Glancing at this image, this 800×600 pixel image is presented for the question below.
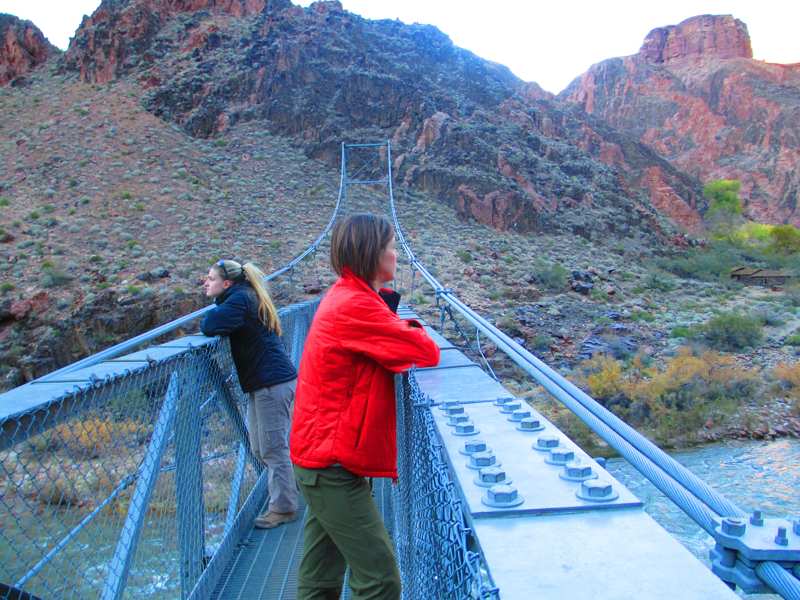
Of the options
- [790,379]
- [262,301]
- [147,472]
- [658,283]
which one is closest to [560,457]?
[147,472]

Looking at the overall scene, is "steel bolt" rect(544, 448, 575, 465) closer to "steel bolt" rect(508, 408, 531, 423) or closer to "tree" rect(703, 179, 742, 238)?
"steel bolt" rect(508, 408, 531, 423)

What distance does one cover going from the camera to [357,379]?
1962 millimetres

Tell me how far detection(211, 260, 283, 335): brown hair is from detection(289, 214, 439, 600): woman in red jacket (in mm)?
1386

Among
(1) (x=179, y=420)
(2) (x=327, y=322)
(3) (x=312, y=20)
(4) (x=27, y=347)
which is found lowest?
(4) (x=27, y=347)

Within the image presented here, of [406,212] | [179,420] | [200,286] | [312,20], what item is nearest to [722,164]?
[312,20]

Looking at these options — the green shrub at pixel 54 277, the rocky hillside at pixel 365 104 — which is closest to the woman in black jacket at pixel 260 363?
the green shrub at pixel 54 277

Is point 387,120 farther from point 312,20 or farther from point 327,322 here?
point 327,322

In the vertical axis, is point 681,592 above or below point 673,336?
above

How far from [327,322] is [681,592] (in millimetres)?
1274

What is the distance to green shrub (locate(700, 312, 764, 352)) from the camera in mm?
15984

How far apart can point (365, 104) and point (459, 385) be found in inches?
1066

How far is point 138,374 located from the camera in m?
2.27

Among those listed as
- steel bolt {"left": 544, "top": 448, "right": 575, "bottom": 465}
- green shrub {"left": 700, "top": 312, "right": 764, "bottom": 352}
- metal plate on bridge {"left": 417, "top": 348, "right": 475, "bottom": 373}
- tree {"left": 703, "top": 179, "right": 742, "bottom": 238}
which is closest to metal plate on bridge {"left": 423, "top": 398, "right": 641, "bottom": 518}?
steel bolt {"left": 544, "top": 448, "right": 575, "bottom": 465}

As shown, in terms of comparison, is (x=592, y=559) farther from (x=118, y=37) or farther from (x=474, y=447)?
(x=118, y=37)
